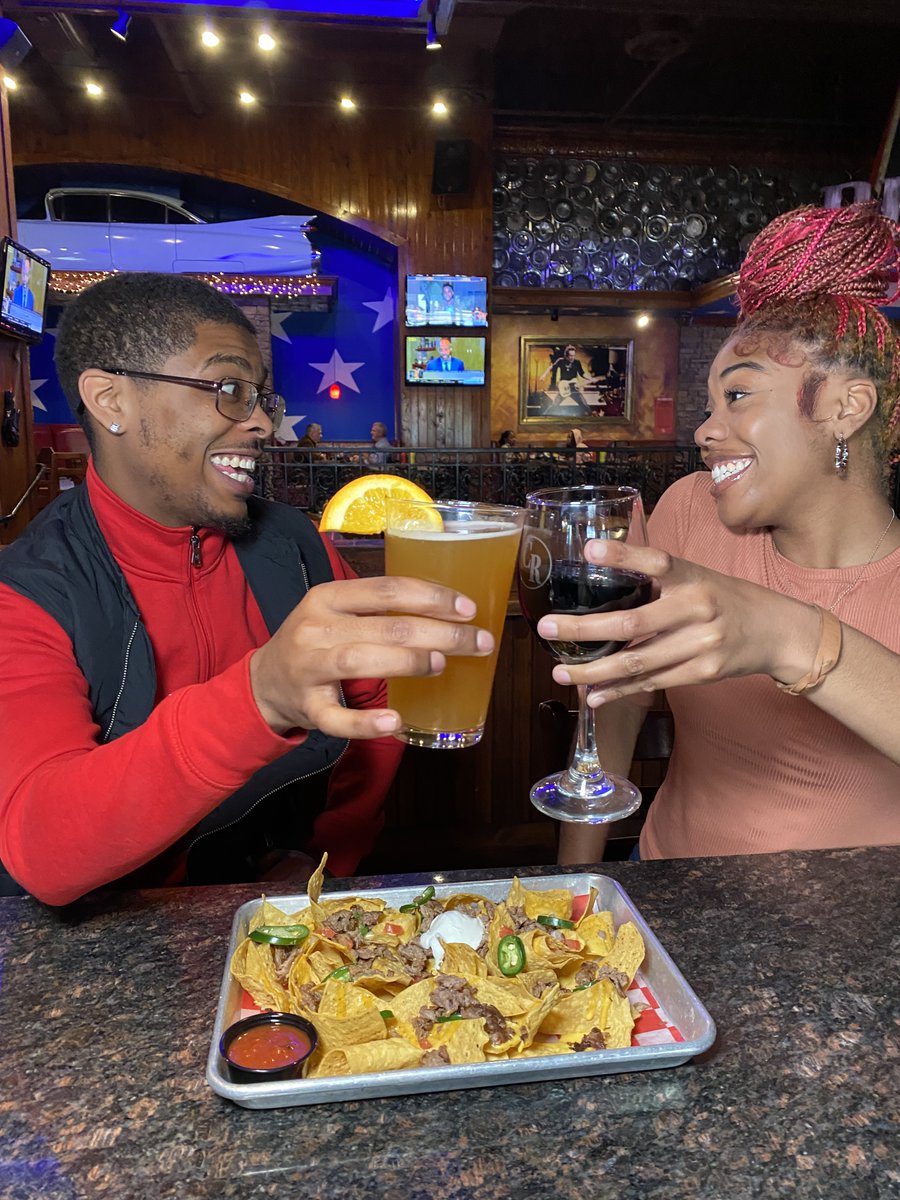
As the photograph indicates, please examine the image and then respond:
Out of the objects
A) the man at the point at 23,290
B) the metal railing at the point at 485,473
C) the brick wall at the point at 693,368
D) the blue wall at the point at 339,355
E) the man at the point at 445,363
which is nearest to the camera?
the man at the point at 23,290

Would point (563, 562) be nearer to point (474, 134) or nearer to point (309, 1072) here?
point (309, 1072)

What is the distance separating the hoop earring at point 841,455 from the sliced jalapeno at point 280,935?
1250 millimetres

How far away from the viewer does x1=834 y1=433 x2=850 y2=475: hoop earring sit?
1563 millimetres

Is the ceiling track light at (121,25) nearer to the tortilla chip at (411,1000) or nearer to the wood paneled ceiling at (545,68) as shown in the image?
the wood paneled ceiling at (545,68)

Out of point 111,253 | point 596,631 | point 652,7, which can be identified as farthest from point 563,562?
point 111,253

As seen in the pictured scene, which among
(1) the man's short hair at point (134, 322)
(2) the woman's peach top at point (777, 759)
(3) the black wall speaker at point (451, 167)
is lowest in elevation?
(2) the woman's peach top at point (777, 759)

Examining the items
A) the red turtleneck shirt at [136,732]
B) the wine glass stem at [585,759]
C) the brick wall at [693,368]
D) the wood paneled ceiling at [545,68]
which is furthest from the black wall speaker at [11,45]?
the brick wall at [693,368]

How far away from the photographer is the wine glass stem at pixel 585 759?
1.14 meters

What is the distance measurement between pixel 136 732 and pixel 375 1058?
50 cm

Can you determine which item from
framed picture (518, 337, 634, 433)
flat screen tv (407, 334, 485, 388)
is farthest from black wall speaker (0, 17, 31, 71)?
framed picture (518, 337, 634, 433)

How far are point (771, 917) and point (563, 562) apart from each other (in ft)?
1.91

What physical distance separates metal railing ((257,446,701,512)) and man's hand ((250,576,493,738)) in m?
4.22

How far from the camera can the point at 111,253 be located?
29.4 ft

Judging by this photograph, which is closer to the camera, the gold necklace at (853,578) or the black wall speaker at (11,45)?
the gold necklace at (853,578)
